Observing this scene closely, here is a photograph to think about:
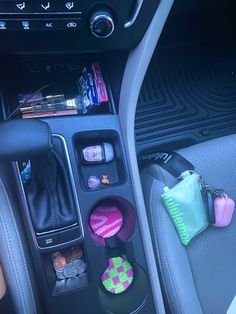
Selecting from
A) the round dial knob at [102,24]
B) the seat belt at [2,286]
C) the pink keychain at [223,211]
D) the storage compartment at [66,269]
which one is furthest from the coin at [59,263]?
the round dial knob at [102,24]

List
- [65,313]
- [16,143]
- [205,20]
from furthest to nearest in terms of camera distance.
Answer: [205,20] → [65,313] → [16,143]

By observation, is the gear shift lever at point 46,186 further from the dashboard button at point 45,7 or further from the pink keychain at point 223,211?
the pink keychain at point 223,211

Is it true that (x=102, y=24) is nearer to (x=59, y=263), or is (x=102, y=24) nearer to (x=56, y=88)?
(x=56, y=88)

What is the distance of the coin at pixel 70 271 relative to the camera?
81cm

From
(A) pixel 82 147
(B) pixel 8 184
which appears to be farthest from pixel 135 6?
(B) pixel 8 184

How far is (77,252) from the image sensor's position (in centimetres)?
82

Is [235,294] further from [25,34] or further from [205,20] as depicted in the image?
[205,20]

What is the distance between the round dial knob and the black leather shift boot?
25cm

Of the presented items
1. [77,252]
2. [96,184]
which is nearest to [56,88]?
[96,184]

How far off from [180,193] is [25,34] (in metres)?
0.46

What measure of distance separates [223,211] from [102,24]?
475 mm

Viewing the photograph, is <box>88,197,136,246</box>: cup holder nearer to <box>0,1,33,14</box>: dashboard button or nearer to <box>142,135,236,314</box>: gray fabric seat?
<box>142,135,236,314</box>: gray fabric seat

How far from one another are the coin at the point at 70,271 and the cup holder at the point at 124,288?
0.20 feet

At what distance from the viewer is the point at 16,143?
677mm
